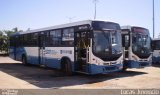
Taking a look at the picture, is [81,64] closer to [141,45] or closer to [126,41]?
[126,41]

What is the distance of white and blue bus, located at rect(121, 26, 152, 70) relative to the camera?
16.6m

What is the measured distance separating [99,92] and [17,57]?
16308mm

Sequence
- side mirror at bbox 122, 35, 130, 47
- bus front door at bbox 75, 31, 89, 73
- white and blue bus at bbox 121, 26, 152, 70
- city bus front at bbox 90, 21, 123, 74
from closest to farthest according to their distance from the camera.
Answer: city bus front at bbox 90, 21, 123, 74 < bus front door at bbox 75, 31, 89, 73 < white and blue bus at bbox 121, 26, 152, 70 < side mirror at bbox 122, 35, 130, 47

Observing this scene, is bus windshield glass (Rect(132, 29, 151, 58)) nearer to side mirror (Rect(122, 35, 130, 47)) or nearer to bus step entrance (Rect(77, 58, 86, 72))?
side mirror (Rect(122, 35, 130, 47))

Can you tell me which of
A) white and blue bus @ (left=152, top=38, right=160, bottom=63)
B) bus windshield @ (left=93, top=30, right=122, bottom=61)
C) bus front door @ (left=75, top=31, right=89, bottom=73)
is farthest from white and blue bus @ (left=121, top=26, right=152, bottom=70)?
white and blue bus @ (left=152, top=38, right=160, bottom=63)

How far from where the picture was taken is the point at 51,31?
59.1 ft

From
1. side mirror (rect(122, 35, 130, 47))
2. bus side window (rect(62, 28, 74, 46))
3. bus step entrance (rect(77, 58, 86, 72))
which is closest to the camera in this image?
bus step entrance (rect(77, 58, 86, 72))

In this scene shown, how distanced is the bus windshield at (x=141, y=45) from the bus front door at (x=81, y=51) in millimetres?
3826

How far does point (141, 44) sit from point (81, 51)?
4.48 m

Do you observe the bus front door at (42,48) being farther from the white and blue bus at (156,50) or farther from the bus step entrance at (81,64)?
the white and blue bus at (156,50)

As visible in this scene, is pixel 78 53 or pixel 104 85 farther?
pixel 78 53

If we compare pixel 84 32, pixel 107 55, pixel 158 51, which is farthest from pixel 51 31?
pixel 158 51

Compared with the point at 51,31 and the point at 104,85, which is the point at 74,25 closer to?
the point at 51,31

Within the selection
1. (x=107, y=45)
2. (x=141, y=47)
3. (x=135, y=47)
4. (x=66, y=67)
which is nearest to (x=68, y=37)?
(x=66, y=67)
